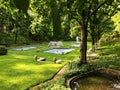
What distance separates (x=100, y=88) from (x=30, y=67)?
6161mm

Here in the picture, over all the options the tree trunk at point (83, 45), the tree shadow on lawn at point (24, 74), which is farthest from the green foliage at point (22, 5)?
the tree trunk at point (83, 45)

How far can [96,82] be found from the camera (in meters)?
12.7

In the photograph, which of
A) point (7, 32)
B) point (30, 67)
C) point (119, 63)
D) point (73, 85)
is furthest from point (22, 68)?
point (7, 32)

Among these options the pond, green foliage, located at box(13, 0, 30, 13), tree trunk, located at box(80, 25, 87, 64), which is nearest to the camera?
green foliage, located at box(13, 0, 30, 13)

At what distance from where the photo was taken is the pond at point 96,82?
38.1ft

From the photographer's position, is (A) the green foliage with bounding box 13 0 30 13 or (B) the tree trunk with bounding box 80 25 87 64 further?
(B) the tree trunk with bounding box 80 25 87 64

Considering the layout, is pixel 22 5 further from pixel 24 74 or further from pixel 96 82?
pixel 24 74

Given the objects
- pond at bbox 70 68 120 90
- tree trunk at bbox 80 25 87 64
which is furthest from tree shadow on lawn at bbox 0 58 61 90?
tree trunk at bbox 80 25 87 64

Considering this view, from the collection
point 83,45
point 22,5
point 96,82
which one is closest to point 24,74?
point 96,82

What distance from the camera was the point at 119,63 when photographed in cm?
1593

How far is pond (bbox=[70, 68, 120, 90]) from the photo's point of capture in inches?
457

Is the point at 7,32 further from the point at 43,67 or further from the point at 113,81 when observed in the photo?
the point at 113,81

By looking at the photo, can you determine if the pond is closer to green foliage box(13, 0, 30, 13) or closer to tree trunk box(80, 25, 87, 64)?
tree trunk box(80, 25, 87, 64)

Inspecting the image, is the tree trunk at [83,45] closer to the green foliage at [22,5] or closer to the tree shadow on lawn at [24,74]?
the tree shadow on lawn at [24,74]
